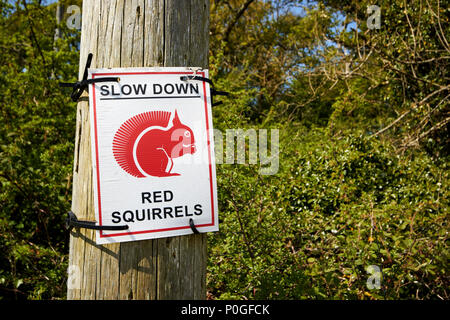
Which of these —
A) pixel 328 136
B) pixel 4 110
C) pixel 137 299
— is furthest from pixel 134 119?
pixel 328 136

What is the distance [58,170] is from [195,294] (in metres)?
3.03

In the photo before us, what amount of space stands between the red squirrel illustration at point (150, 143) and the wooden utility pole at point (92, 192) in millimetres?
156

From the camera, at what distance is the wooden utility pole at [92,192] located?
4.96 feet

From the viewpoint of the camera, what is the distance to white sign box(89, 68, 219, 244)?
1.52 m

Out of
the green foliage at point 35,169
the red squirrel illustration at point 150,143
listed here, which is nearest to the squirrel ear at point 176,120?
the red squirrel illustration at point 150,143

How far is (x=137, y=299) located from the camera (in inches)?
59.7

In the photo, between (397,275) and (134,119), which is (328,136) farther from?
(134,119)

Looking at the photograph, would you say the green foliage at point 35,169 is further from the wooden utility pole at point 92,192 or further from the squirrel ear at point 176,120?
the squirrel ear at point 176,120

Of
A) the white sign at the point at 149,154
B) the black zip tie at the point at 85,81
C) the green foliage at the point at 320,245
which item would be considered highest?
the black zip tie at the point at 85,81

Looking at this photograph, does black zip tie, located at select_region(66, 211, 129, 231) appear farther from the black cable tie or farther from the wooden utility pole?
the black cable tie

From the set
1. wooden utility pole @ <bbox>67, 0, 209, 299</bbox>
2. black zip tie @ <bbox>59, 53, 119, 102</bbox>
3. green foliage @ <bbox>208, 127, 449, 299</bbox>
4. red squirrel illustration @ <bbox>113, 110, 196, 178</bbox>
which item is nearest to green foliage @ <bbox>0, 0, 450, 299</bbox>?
green foliage @ <bbox>208, 127, 449, 299</bbox>

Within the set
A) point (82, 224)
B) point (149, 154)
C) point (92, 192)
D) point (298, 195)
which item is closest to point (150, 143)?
point (149, 154)

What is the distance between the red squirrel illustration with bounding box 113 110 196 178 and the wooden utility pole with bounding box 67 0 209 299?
0.16m

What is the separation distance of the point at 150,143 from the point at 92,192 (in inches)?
11.8
